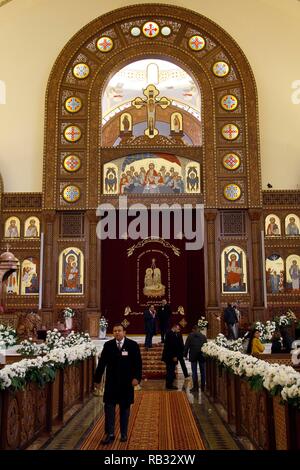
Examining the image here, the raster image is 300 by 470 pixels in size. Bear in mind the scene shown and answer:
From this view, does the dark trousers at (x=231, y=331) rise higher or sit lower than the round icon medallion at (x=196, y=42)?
lower

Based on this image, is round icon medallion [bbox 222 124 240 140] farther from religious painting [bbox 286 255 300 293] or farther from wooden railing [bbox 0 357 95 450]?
wooden railing [bbox 0 357 95 450]

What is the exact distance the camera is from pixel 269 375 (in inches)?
209

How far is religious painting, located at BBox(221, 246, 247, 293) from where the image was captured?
19531mm

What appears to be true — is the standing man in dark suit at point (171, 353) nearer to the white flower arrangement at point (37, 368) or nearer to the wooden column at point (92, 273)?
the white flower arrangement at point (37, 368)

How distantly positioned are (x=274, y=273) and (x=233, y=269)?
1.59 m

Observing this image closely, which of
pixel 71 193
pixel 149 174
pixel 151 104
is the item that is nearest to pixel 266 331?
pixel 149 174

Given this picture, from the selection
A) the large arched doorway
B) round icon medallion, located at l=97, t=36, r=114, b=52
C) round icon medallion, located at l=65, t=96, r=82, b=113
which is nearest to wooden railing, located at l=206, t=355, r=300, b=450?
the large arched doorway

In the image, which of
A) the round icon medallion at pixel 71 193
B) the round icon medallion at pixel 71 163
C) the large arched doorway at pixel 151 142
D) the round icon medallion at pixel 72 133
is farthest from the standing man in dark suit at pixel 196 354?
the round icon medallion at pixel 72 133

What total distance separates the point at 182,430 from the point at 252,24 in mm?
18394

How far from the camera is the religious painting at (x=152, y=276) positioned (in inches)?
821

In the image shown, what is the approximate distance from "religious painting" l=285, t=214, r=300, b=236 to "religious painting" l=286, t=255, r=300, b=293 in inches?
37.8

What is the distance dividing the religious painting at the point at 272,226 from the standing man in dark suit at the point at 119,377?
1390 centimetres

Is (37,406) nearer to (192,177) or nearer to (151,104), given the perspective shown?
(192,177)
